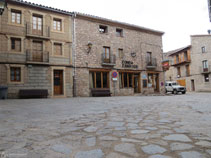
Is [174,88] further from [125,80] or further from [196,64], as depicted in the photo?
[196,64]

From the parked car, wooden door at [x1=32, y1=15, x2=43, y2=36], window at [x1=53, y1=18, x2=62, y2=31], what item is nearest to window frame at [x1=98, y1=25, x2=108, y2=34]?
window at [x1=53, y1=18, x2=62, y2=31]

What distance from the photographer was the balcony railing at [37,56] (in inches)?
495

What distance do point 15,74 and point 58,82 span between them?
3450 mm

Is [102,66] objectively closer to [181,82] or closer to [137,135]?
[137,135]

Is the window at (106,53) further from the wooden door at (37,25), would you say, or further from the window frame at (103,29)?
the wooden door at (37,25)

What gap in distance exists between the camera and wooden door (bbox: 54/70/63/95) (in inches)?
549

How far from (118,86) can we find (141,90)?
312 cm

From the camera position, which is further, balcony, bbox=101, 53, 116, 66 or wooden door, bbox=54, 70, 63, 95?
balcony, bbox=101, 53, 116, 66

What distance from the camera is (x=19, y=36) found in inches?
492

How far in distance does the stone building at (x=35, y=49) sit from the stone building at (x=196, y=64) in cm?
2239

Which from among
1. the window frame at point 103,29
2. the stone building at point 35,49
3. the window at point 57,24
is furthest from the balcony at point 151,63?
the window at point 57,24

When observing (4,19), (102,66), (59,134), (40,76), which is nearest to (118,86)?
(102,66)

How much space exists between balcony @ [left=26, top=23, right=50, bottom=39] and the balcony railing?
A: 1357mm

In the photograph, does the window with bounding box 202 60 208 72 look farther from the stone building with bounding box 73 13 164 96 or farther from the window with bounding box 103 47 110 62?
the window with bounding box 103 47 110 62
